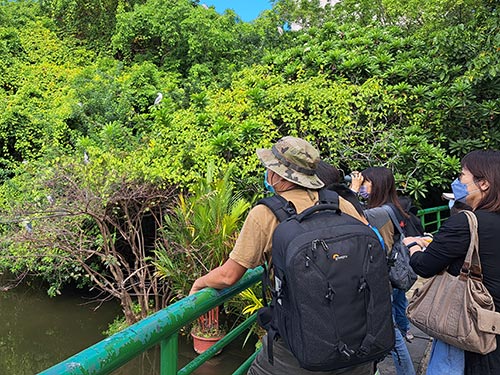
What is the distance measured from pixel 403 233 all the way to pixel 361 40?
6668 mm

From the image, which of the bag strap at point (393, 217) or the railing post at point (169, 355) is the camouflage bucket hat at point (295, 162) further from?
the bag strap at point (393, 217)

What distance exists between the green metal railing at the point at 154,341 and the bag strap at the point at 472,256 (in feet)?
3.04

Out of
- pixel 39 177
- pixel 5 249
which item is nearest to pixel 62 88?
pixel 39 177

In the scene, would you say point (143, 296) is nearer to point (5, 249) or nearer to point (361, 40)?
point (5, 249)

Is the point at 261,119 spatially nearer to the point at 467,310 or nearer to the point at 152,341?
the point at 467,310

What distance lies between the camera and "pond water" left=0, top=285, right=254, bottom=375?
6.64 m

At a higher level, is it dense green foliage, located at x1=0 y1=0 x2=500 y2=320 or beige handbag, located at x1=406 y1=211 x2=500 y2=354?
dense green foliage, located at x1=0 y1=0 x2=500 y2=320

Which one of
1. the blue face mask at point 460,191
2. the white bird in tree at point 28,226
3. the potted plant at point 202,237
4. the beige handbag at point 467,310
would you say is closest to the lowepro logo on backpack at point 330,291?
the beige handbag at point 467,310

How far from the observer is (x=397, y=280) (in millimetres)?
2893

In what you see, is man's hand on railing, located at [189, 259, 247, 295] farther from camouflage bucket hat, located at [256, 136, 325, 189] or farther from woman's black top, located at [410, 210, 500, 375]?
woman's black top, located at [410, 210, 500, 375]

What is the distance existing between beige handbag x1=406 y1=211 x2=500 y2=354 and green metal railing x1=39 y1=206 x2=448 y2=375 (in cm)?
86

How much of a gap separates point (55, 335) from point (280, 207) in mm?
7762

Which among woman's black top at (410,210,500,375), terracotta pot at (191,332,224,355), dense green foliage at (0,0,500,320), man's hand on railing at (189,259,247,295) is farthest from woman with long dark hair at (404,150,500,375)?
dense green foliage at (0,0,500,320)

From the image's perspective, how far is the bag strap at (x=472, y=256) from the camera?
6.30 feet
